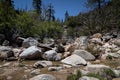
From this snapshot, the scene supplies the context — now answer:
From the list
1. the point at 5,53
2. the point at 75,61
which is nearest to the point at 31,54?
the point at 5,53

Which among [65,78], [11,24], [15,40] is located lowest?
[65,78]

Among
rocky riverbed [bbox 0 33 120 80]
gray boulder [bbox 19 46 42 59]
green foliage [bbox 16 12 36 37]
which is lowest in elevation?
rocky riverbed [bbox 0 33 120 80]

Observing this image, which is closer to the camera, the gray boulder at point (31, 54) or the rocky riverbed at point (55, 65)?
the rocky riverbed at point (55, 65)

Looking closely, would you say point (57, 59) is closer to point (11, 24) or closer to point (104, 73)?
point (104, 73)

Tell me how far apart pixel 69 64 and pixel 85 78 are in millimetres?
4006

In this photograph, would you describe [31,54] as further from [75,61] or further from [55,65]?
[75,61]

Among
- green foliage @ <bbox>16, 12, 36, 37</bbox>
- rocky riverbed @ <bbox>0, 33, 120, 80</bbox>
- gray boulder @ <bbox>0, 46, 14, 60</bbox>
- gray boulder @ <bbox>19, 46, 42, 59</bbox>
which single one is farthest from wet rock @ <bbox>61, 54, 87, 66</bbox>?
green foliage @ <bbox>16, 12, 36, 37</bbox>

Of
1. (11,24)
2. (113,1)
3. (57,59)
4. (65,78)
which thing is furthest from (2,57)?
(113,1)

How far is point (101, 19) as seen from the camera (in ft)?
103

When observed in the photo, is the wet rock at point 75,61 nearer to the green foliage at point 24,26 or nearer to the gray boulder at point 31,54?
the gray boulder at point 31,54

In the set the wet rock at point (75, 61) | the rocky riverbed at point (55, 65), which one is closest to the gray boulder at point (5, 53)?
the rocky riverbed at point (55, 65)

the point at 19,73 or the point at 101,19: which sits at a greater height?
the point at 101,19

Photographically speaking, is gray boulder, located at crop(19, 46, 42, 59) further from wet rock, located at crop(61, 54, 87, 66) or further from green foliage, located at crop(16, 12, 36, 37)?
green foliage, located at crop(16, 12, 36, 37)

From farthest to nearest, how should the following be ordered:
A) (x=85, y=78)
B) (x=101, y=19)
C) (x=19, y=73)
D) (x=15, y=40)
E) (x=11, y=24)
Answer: (x=101, y=19) < (x=11, y=24) < (x=15, y=40) < (x=19, y=73) < (x=85, y=78)
